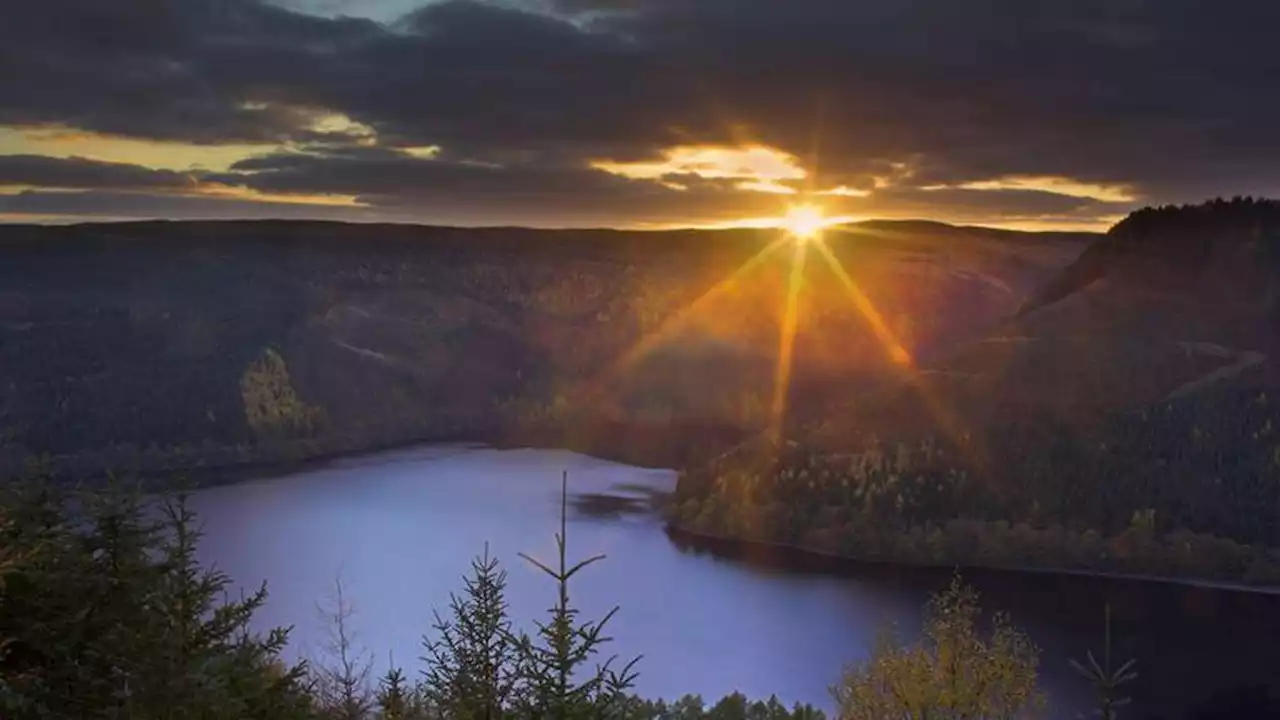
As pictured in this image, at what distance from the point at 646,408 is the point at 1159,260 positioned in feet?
92.3

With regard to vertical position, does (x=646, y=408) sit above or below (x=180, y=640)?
below

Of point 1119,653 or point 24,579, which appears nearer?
point 24,579

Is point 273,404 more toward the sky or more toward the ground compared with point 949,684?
more toward the ground

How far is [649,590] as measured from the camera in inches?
1155

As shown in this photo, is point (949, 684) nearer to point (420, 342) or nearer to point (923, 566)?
point (923, 566)

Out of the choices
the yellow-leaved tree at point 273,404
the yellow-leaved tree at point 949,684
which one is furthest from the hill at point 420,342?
the yellow-leaved tree at point 949,684

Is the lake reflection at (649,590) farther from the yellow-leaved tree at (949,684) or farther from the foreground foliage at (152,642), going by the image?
the foreground foliage at (152,642)

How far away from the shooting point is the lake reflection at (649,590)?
77.8ft

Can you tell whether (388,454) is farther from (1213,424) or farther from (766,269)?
(1213,424)

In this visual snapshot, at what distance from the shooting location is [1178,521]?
37281 millimetres

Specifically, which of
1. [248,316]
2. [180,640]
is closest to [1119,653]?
[180,640]

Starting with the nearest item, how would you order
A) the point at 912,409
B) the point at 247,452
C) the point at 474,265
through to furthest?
the point at 912,409 < the point at 247,452 < the point at 474,265

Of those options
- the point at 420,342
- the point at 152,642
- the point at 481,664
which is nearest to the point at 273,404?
the point at 420,342

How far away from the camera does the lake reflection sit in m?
23.7
